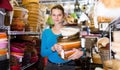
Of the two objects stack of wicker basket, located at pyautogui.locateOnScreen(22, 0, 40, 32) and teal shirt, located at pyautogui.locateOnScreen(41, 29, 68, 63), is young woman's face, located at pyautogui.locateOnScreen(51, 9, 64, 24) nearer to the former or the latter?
teal shirt, located at pyautogui.locateOnScreen(41, 29, 68, 63)

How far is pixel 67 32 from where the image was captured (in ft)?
5.62

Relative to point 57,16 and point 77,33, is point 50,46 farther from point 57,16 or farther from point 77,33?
point 77,33

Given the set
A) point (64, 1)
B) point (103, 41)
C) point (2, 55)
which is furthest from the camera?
point (64, 1)

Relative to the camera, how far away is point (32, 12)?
332 cm

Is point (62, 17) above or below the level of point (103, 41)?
above

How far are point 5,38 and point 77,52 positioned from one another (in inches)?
28.4

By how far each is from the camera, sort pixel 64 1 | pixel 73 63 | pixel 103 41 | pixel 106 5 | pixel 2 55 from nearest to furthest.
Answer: pixel 106 5
pixel 103 41
pixel 2 55
pixel 73 63
pixel 64 1

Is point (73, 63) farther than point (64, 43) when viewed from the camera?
Yes

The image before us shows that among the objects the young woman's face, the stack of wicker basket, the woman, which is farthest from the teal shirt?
the stack of wicker basket

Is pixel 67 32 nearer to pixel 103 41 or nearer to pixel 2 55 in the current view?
pixel 103 41

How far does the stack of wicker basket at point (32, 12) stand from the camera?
128 inches

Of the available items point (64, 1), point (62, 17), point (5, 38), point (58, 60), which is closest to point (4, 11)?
point (5, 38)

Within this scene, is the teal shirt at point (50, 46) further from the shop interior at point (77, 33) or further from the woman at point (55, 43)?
the shop interior at point (77, 33)

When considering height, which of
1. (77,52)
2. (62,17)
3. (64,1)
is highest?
(64,1)
